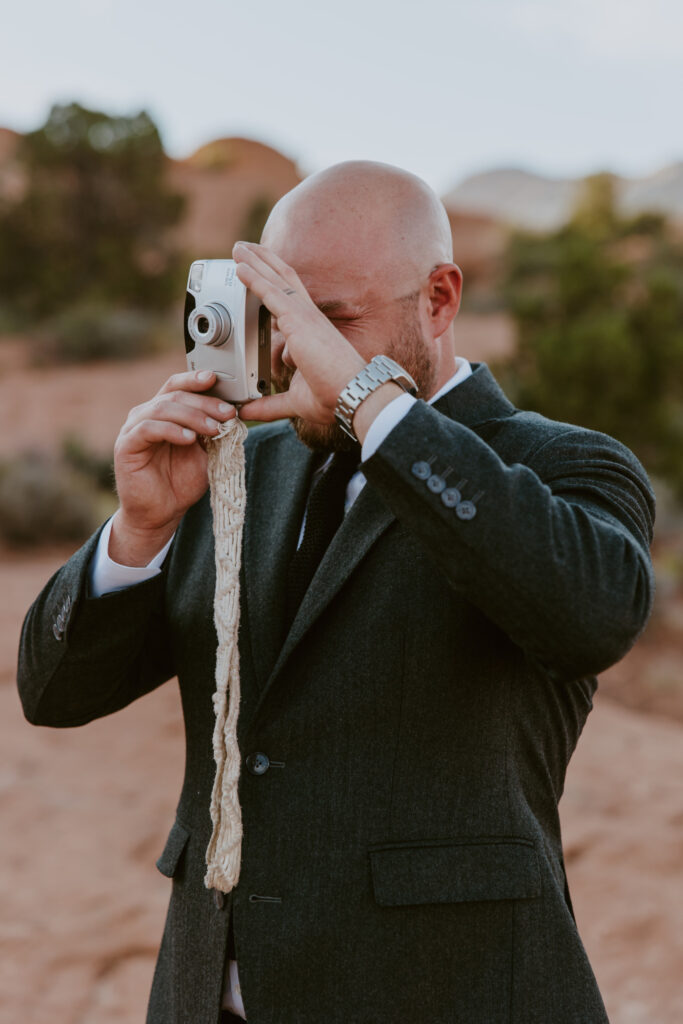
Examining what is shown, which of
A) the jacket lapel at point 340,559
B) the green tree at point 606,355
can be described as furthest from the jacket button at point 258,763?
the green tree at point 606,355

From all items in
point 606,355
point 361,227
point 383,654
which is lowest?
point 383,654

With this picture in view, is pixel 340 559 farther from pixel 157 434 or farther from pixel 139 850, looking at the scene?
pixel 139 850

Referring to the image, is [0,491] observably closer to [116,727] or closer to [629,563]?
[116,727]

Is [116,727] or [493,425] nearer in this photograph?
[493,425]

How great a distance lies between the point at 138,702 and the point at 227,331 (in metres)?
4.21

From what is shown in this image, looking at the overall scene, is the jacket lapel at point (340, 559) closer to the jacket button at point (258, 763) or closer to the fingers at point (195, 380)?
the jacket button at point (258, 763)

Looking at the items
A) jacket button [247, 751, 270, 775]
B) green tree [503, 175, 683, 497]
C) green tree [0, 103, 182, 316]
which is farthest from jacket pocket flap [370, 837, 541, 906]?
green tree [0, 103, 182, 316]

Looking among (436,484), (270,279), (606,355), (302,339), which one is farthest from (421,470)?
(606,355)

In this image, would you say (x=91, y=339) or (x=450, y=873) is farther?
(x=91, y=339)

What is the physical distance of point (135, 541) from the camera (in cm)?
165

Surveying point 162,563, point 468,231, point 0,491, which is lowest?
point 162,563

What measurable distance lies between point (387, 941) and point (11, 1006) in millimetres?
2334

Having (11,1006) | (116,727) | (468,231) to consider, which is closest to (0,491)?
(116,727)

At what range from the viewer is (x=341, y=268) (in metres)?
1.63
